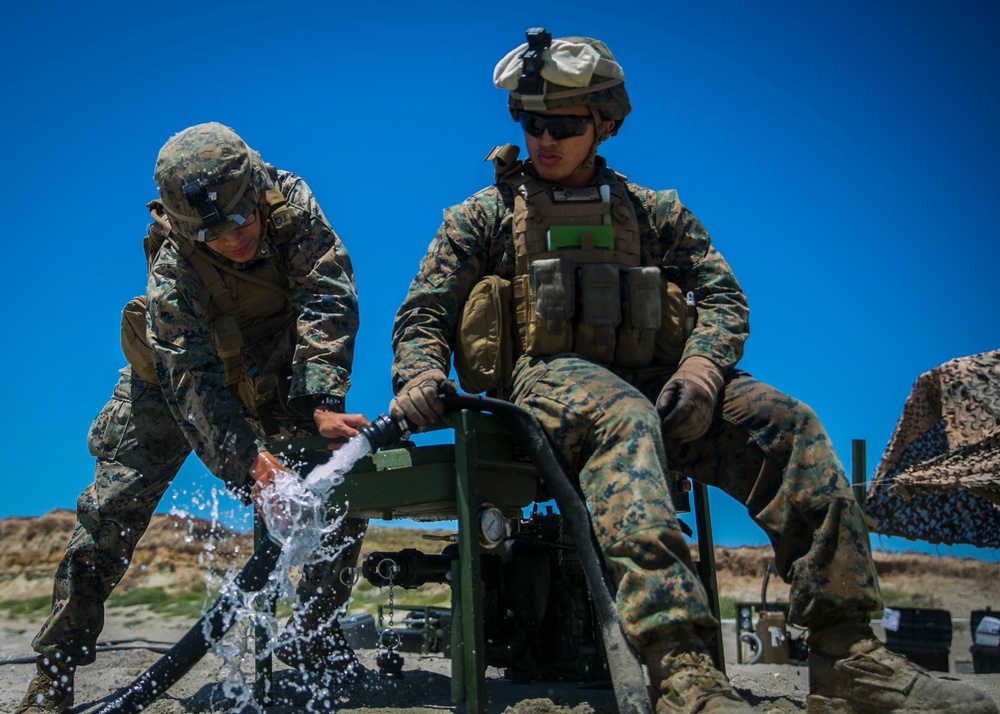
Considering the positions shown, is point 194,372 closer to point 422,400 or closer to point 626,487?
point 422,400

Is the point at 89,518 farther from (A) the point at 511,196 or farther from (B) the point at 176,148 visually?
(A) the point at 511,196

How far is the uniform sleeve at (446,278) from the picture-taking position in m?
3.93

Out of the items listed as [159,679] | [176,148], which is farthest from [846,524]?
[176,148]

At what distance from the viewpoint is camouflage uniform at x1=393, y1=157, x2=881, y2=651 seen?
10.5ft

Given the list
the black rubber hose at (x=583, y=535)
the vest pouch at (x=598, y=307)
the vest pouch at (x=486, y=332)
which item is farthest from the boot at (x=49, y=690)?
the vest pouch at (x=598, y=307)

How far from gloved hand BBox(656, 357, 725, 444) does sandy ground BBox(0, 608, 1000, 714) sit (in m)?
0.99

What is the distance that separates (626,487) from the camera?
3.30 meters

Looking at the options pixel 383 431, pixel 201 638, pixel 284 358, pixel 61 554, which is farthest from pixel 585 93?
pixel 61 554

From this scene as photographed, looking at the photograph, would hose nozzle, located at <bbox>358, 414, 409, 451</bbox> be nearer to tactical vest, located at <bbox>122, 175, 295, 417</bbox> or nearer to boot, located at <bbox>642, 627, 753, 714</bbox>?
boot, located at <bbox>642, 627, 753, 714</bbox>

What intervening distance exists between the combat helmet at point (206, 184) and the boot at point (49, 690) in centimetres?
216

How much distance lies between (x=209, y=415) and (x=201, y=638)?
93 cm

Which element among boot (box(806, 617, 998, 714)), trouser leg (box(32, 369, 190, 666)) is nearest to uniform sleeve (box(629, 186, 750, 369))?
boot (box(806, 617, 998, 714))

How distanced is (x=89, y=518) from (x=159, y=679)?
1.71m

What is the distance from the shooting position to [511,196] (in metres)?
4.28
